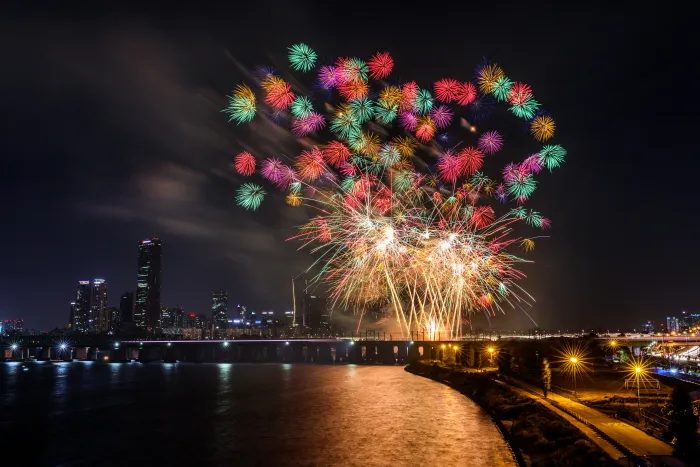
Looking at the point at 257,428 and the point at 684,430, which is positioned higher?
the point at 684,430

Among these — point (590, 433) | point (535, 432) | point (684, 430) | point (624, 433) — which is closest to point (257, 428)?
point (535, 432)

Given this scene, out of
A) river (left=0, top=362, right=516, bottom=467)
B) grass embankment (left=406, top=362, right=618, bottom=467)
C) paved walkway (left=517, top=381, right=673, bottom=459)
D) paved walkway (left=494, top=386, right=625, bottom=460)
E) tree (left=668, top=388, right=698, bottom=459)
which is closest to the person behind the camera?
tree (left=668, top=388, right=698, bottom=459)

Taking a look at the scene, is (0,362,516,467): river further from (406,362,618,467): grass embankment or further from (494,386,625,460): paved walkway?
(494,386,625,460): paved walkway

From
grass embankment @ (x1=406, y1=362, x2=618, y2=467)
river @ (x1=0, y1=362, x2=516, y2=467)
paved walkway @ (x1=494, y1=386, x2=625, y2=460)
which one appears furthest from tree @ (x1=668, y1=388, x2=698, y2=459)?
river @ (x1=0, y1=362, x2=516, y2=467)

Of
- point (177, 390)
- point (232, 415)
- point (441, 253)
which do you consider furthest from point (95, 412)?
point (441, 253)

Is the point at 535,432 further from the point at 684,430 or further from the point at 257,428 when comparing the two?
the point at 257,428

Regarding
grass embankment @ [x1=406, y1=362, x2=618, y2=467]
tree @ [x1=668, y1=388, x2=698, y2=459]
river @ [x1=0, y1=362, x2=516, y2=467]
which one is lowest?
river @ [x1=0, y1=362, x2=516, y2=467]

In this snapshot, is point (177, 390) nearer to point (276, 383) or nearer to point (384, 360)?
point (276, 383)
